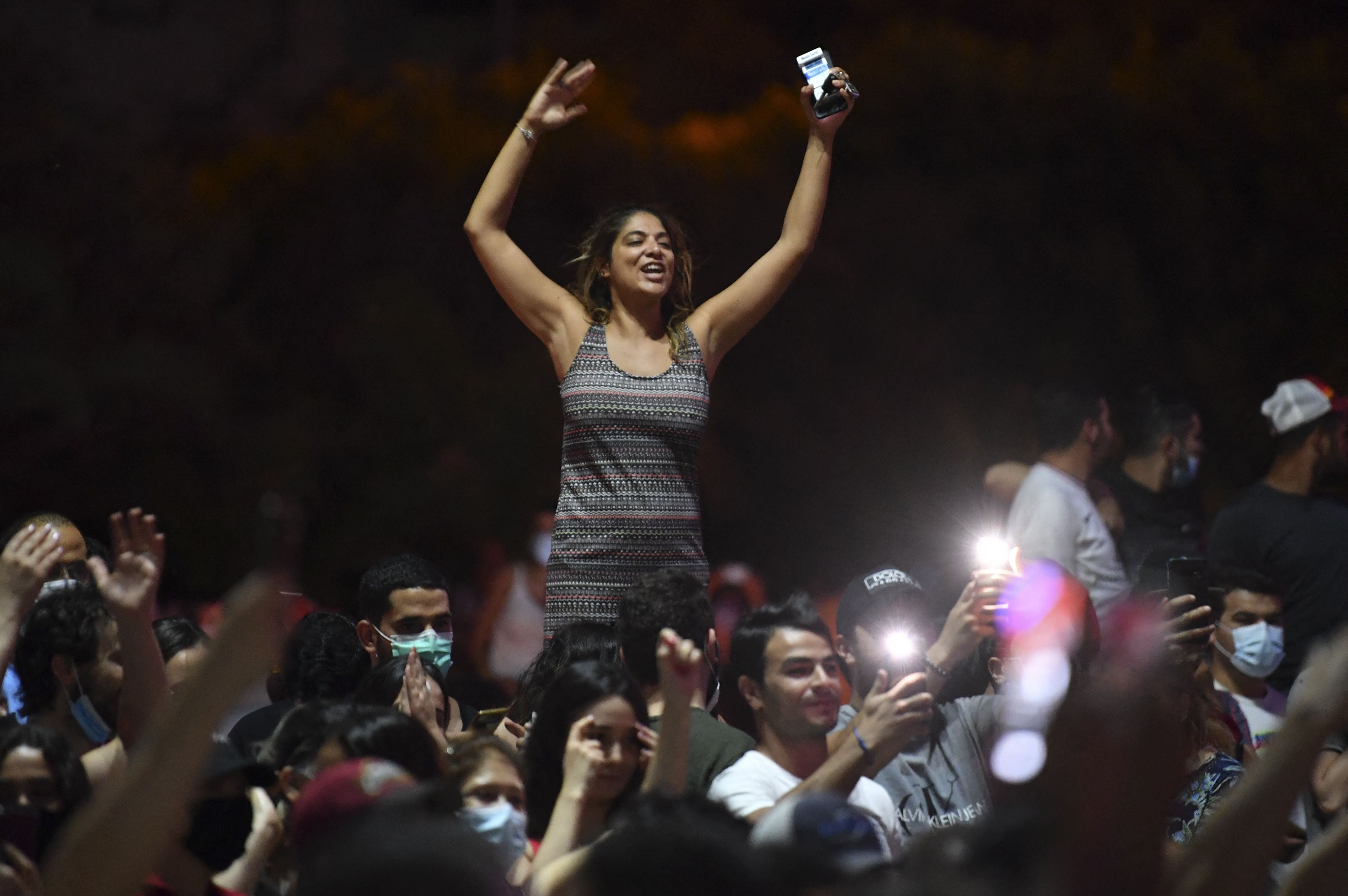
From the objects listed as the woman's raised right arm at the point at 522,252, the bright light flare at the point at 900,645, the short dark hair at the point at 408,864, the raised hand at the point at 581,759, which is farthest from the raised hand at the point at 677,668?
the woman's raised right arm at the point at 522,252

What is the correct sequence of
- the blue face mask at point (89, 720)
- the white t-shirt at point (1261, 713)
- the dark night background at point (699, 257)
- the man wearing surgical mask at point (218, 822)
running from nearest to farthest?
the man wearing surgical mask at point (218, 822), the blue face mask at point (89, 720), the white t-shirt at point (1261, 713), the dark night background at point (699, 257)

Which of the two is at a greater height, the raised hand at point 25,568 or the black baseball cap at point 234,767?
Answer: the raised hand at point 25,568

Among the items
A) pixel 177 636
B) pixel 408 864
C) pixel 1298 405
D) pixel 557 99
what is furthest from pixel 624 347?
pixel 1298 405

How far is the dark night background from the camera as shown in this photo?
11.0 m

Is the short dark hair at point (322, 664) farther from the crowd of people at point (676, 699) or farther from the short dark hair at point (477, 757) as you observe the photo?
the short dark hair at point (477, 757)

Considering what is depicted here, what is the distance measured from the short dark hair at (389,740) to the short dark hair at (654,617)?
3.39 ft

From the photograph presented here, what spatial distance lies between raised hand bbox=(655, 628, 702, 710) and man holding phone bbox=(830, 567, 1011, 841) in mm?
619

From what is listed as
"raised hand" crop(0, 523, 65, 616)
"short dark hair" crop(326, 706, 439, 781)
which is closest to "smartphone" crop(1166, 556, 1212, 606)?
"short dark hair" crop(326, 706, 439, 781)

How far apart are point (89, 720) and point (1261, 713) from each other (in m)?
4.00

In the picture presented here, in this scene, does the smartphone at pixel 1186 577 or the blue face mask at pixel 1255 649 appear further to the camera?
the blue face mask at pixel 1255 649

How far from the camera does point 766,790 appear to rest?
12.0ft

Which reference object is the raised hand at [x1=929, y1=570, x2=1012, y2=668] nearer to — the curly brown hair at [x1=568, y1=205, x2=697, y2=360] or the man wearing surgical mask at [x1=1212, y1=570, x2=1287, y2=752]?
the curly brown hair at [x1=568, y1=205, x2=697, y2=360]

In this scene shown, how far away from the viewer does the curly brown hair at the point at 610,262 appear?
469 centimetres

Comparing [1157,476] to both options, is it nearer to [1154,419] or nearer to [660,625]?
[1154,419]
